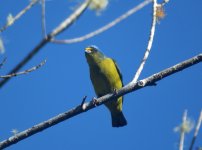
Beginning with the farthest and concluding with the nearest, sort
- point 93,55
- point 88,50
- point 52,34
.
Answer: point 88,50
point 93,55
point 52,34

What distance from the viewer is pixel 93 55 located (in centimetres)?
727

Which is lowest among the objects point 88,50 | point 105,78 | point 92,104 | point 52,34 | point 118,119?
point 52,34

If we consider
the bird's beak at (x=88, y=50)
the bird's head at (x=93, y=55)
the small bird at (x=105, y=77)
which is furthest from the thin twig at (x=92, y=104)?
the bird's beak at (x=88, y=50)

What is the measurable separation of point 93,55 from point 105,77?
71 centimetres

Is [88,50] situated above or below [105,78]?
above

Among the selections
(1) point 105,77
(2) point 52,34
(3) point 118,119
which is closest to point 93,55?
(1) point 105,77

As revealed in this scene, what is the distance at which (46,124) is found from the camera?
3.04 metres

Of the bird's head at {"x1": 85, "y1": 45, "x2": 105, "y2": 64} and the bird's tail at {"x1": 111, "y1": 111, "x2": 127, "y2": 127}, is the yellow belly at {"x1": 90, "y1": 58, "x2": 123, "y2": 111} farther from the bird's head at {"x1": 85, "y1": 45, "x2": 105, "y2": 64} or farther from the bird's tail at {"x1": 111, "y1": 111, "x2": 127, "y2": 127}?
the bird's tail at {"x1": 111, "y1": 111, "x2": 127, "y2": 127}

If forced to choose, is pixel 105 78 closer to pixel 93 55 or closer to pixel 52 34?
pixel 93 55

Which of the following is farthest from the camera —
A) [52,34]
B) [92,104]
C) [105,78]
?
[105,78]

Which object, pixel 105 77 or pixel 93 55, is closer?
pixel 105 77

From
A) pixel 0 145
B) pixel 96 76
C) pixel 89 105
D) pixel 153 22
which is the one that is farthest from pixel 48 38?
pixel 96 76

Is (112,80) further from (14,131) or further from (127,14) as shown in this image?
(127,14)

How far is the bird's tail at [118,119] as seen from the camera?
7497 millimetres
